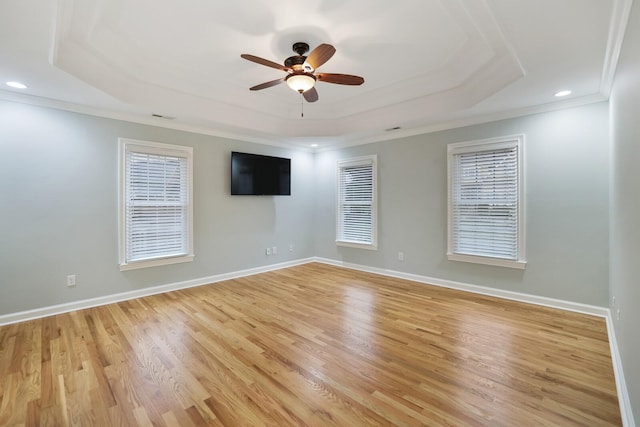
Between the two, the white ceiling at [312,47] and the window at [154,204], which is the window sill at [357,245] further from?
the window at [154,204]

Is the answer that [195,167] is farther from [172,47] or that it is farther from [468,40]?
[468,40]

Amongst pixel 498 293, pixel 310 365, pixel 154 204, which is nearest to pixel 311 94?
pixel 310 365

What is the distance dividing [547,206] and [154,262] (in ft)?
17.1

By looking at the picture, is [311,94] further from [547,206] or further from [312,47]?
[547,206]

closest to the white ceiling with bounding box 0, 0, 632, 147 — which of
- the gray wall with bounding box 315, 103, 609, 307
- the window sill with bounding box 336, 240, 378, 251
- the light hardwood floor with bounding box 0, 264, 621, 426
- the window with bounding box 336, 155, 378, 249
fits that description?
the gray wall with bounding box 315, 103, 609, 307

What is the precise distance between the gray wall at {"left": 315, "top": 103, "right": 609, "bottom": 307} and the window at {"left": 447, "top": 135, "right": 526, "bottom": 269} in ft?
0.35

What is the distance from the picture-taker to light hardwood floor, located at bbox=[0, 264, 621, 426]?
5.96 feet

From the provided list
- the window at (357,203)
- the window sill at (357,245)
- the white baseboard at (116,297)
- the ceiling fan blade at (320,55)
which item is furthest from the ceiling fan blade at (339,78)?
the white baseboard at (116,297)

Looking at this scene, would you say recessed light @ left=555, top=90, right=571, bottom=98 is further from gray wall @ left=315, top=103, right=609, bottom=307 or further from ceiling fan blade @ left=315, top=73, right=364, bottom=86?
ceiling fan blade @ left=315, top=73, right=364, bottom=86

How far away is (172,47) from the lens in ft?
9.69

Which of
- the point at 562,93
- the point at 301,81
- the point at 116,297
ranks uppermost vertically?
the point at 562,93

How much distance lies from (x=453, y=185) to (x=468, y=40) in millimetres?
2050

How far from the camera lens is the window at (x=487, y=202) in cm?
380

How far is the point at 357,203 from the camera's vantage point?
18.4 ft
